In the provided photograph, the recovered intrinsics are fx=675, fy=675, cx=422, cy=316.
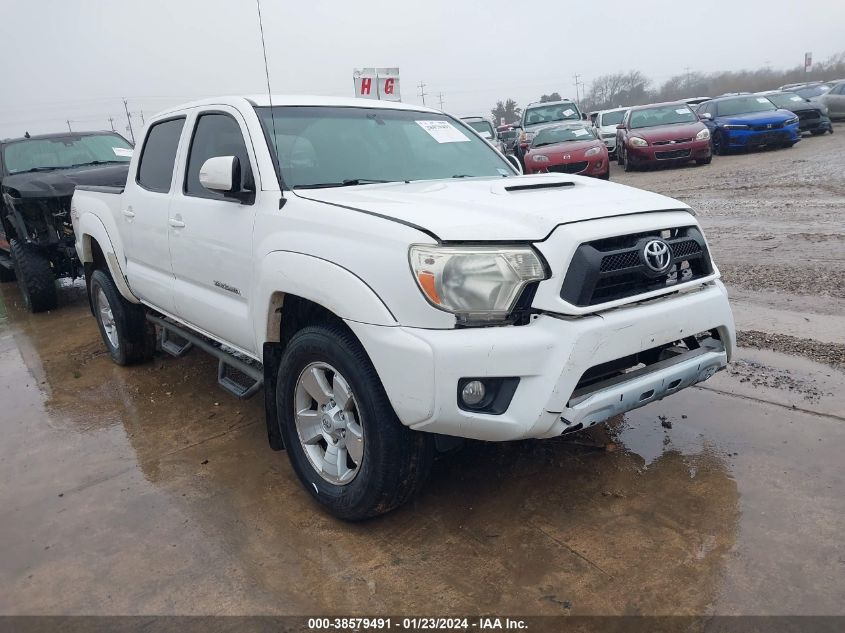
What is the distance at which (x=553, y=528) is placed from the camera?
278cm

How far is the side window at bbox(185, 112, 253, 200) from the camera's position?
3436mm

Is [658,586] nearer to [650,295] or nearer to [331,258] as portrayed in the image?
[650,295]

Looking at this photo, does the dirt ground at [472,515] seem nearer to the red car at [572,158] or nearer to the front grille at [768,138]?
the red car at [572,158]

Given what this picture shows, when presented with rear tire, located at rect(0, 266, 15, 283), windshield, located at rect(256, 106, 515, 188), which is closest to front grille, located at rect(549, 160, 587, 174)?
rear tire, located at rect(0, 266, 15, 283)

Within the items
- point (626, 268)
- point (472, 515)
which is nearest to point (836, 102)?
point (626, 268)

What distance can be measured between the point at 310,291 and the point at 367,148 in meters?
1.19

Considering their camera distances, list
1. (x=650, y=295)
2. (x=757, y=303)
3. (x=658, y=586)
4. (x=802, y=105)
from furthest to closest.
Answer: (x=802, y=105) → (x=757, y=303) → (x=650, y=295) → (x=658, y=586)

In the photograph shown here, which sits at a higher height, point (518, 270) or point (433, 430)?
point (518, 270)

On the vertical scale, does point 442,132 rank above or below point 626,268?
above

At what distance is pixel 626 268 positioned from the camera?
254 cm

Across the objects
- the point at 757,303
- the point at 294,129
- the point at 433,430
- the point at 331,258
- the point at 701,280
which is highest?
the point at 294,129

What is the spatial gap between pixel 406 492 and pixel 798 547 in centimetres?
148

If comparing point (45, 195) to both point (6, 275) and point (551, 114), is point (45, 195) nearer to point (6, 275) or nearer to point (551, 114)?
point (6, 275)

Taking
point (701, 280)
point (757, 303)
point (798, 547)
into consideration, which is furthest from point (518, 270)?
point (757, 303)
